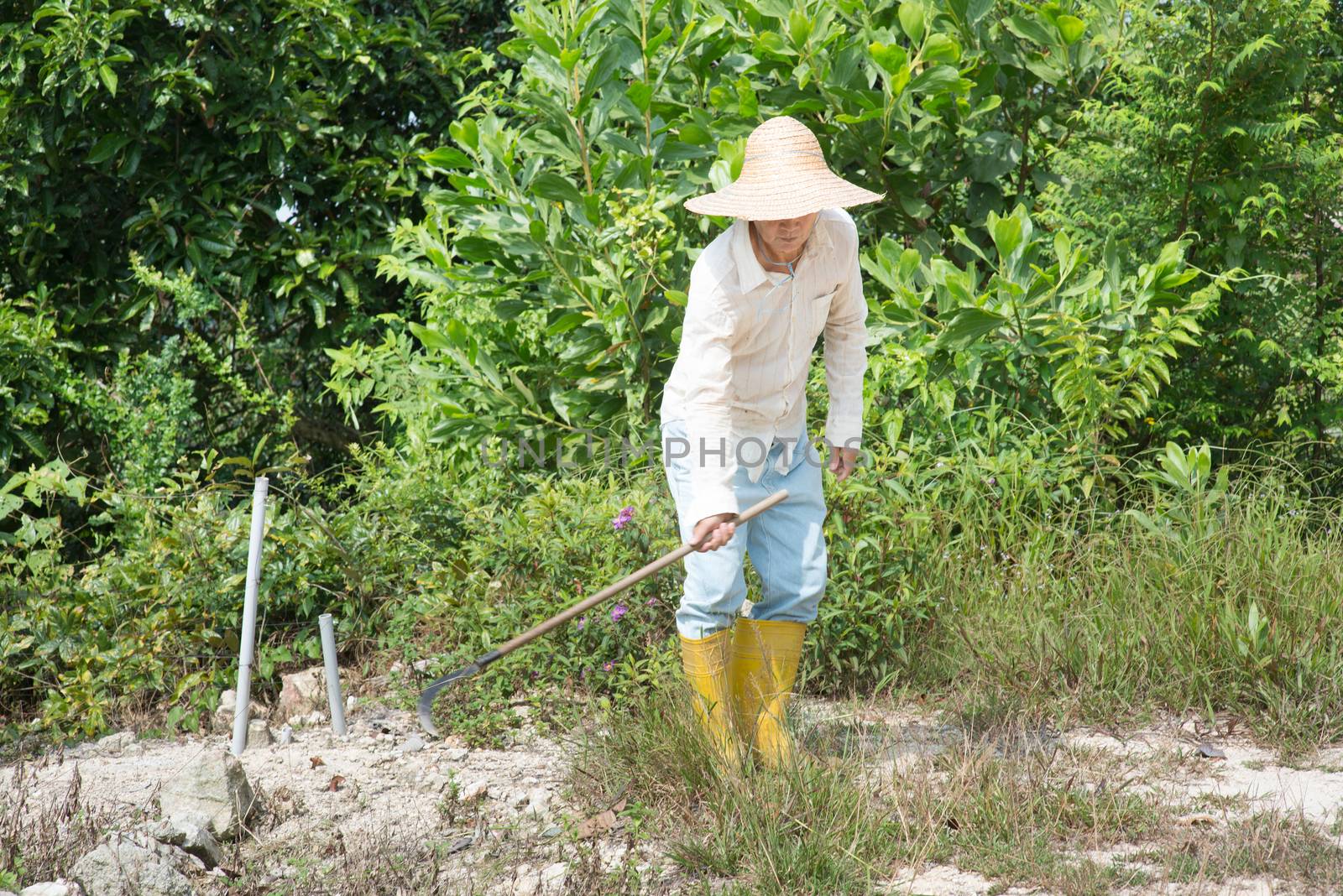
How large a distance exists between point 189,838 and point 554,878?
879 mm

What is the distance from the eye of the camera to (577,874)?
2762mm

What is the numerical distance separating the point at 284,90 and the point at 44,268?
4.60ft

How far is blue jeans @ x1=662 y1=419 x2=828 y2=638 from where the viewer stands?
3.11 metres

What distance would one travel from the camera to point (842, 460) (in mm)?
3480

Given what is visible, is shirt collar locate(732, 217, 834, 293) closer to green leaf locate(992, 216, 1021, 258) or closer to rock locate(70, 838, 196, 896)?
green leaf locate(992, 216, 1021, 258)

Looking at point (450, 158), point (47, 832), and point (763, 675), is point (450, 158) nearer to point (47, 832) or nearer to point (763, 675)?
point (763, 675)

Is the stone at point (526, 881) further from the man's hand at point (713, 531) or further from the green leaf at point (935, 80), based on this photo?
the green leaf at point (935, 80)

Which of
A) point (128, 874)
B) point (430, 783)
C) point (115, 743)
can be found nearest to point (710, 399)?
point (430, 783)

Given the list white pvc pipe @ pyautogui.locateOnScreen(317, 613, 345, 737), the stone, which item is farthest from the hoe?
white pvc pipe @ pyautogui.locateOnScreen(317, 613, 345, 737)

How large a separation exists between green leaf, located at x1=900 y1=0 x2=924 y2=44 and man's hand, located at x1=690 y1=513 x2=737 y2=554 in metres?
2.39

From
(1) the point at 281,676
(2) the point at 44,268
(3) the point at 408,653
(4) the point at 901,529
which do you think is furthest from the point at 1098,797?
(2) the point at 44,268

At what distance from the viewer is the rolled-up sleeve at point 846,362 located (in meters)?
3.30

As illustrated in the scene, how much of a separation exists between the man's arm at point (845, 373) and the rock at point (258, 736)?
1.86 m

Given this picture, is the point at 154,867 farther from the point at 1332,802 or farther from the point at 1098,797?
the point at 1332,802
